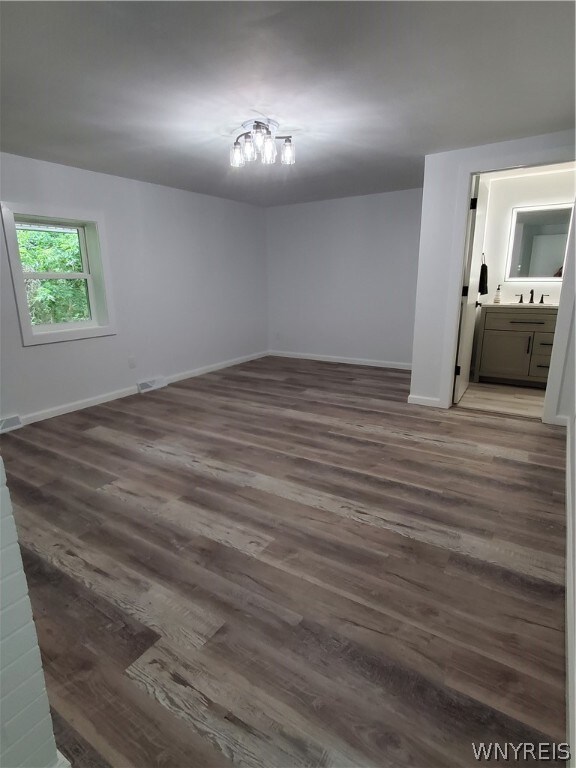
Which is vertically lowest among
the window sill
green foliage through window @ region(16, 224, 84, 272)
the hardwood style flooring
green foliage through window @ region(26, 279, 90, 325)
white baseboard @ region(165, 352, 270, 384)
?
the hardwood style flooring

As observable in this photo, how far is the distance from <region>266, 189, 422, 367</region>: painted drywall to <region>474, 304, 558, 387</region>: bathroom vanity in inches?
40.3

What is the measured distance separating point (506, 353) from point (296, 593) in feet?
13.8

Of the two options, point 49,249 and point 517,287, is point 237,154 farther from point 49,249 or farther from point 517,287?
point 517,287

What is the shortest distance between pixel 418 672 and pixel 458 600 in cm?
41

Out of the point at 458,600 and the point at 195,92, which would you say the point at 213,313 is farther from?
the point at 458,600

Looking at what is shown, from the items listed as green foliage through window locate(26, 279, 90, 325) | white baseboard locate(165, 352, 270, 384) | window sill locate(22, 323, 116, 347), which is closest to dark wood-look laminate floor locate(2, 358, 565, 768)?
window sill locate(22, 323, 116, 347)

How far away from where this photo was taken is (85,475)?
9.02 ft

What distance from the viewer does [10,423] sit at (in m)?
3.56

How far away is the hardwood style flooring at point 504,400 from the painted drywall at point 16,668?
396 centimetres

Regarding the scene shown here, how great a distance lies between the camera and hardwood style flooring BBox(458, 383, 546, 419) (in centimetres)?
395

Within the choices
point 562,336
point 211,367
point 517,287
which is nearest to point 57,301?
point 211,367

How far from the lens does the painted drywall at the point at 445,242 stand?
323 centimetres

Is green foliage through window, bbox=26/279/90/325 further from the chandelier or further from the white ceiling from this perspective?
the chandelier

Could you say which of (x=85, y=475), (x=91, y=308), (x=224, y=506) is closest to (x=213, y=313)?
(x=91, y=308)
